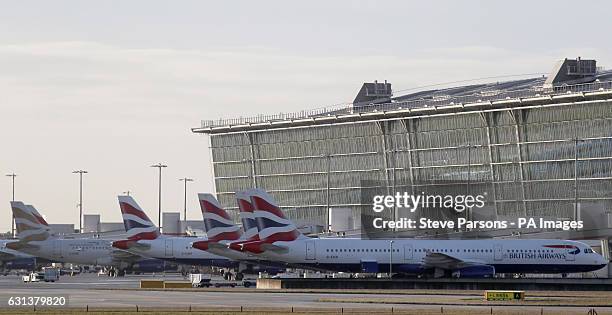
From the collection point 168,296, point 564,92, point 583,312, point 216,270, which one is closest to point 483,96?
point 564,92

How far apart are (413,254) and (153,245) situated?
2784cm

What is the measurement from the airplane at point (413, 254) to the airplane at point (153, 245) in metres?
19.0

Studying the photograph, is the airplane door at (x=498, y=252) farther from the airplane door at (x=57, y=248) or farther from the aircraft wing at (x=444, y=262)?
the airplane door at (x=57, y=248)

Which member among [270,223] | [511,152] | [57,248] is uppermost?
[511,152]

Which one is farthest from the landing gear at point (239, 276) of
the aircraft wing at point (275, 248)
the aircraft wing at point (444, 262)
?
the aircraft wing at point (444, 262)

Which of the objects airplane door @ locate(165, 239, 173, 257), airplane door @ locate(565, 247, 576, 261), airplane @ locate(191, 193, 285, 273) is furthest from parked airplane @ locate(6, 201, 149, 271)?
airplane door @ locate(565, 247, 576, 261)

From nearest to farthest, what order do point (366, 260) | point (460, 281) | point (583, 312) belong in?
1. point (583, 312)
2. point (460, 281)
3. point (366, 260)

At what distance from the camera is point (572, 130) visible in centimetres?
17112

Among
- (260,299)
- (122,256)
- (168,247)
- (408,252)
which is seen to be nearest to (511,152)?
(122,256)

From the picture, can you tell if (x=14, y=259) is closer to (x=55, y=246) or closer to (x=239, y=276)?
(x=55, y=246)

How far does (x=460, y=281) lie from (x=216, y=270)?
64670mm

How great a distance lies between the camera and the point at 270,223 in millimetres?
112562

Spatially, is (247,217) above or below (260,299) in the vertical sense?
above

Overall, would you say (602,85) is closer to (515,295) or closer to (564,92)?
(564,92)
